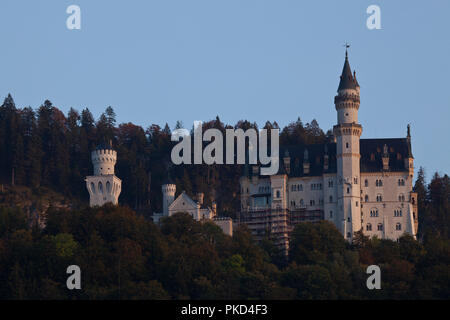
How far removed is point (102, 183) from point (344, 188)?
2239cm

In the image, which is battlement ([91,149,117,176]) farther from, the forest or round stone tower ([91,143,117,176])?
the forest

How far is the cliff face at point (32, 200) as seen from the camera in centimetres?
14988

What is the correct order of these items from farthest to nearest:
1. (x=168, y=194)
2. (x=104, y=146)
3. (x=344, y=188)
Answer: (x=168, y=194)
(x=104, y=146)
(x=344, y=188)

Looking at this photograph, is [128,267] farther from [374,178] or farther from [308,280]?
[374,178]

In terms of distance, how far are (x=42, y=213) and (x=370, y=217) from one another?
31.1 metres

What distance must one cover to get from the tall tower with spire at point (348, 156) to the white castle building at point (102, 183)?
20781mm

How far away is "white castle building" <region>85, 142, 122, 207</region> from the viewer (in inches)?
5723

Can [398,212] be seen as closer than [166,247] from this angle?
No

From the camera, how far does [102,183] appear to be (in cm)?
14538

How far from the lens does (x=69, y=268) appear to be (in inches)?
5017

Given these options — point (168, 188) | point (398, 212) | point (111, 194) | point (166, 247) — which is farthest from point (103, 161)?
point (398, 212)

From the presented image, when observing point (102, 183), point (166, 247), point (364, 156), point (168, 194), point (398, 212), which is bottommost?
point (166, 247)

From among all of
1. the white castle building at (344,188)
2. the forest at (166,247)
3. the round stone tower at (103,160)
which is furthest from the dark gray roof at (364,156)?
the round stone tower at (103,160)

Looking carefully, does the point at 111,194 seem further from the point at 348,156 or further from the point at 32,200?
the point at 348,156
